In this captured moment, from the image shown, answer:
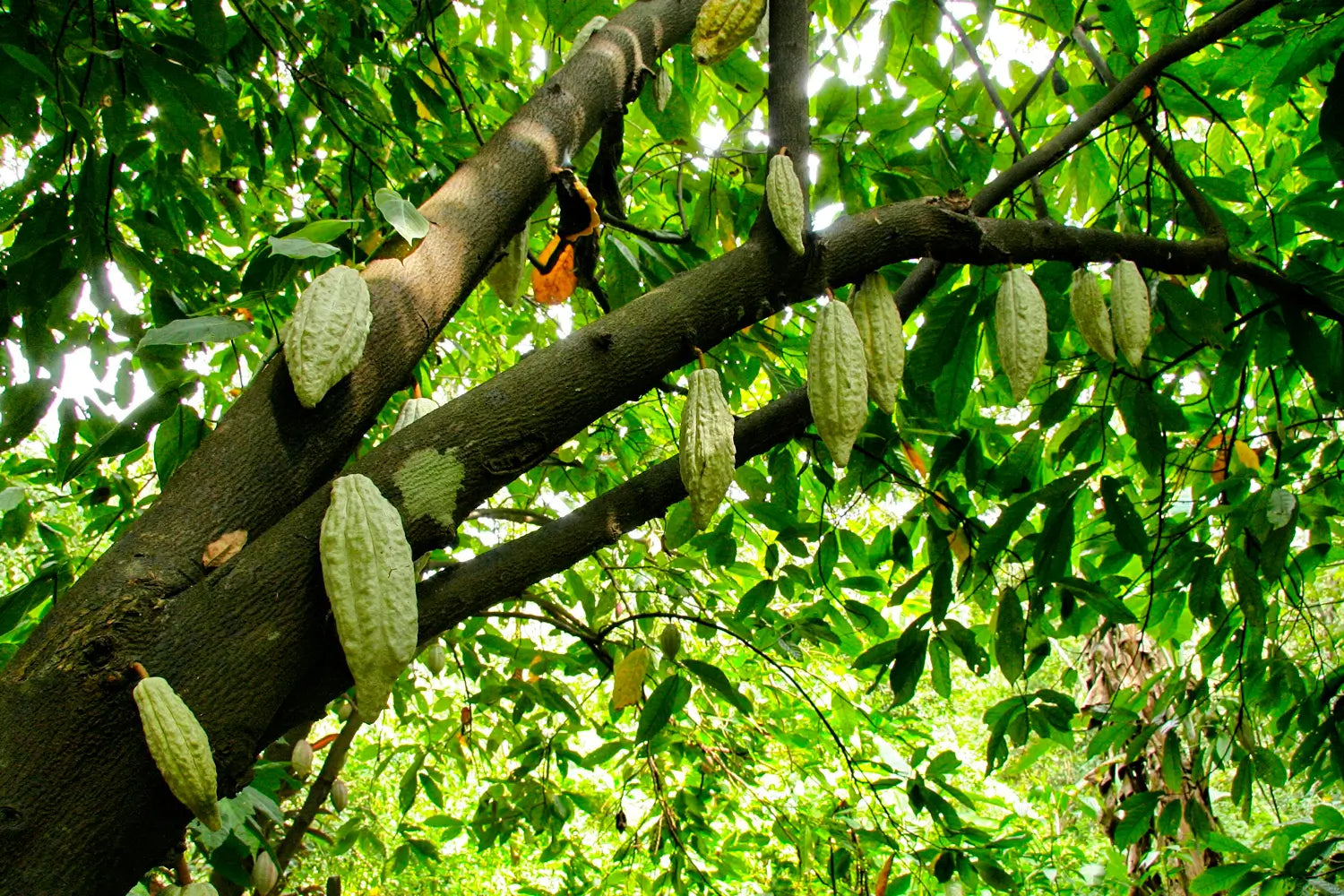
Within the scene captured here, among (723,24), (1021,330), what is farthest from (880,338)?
(723,24)

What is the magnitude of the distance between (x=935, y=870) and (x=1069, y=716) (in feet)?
1.66

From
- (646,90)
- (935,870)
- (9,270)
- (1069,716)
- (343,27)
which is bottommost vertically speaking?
(935,870)

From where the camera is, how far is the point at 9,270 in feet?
5.60

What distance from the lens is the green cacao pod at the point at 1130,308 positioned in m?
1.47

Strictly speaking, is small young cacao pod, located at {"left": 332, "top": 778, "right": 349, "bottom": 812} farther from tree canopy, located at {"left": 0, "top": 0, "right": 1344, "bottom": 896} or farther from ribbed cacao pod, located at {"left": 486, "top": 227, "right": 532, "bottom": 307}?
ribbed cacao pod, located at {"left": 486, "top": 227, "right": 532, "bottom": 307}

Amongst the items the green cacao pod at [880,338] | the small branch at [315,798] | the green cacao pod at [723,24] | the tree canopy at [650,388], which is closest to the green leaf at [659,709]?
the tree canopy at [650,388]

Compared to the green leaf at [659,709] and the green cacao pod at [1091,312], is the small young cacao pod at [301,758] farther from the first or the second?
the green cacao pod at [1091,312]

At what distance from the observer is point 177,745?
88 cm

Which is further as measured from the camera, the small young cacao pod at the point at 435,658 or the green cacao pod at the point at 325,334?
the small young cacao pod at the point at 435,658

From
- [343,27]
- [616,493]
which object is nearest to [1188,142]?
[616,493]

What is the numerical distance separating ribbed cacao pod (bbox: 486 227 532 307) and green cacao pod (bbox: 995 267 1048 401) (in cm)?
87

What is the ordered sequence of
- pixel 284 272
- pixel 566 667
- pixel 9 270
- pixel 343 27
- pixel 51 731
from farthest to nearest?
pixel 566 667
pixel 343 27
pixel 9 270
pixel 284 272
pixel 51 731

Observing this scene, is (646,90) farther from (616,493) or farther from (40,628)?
(40,628)

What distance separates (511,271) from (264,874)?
1.80m
